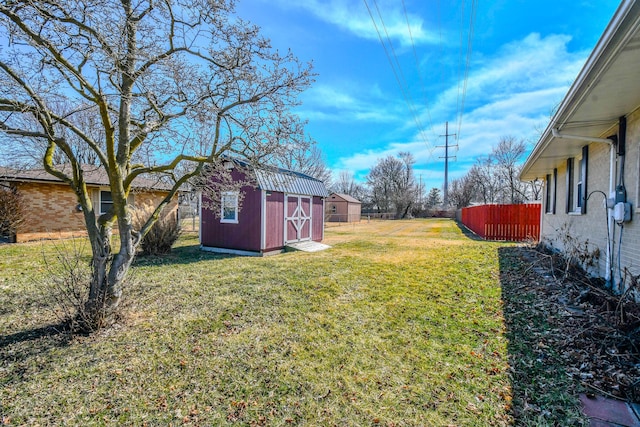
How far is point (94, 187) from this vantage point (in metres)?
12.4

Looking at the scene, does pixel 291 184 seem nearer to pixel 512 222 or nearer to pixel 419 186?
pixel 512 222

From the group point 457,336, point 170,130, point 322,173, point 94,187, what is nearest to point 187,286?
point 170,130

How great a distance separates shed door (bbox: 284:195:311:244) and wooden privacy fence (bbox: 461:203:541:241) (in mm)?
8442

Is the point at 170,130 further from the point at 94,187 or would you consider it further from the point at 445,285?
the point at 94,187

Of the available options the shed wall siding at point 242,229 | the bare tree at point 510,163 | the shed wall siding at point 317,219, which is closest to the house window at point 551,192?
the shed wall siding at point 317,219

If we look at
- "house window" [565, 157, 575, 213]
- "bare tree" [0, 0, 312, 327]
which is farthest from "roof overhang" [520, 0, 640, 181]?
"bare tree" [0, 0, 312, 327]

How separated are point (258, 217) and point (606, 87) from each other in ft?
25.6

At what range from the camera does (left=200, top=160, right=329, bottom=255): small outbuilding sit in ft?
29.2

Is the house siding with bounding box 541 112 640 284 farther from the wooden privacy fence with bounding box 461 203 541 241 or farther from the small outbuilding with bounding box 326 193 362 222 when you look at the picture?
the small outbuilding with bounding box 326 193 362 222

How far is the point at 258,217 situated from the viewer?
29.2 ft

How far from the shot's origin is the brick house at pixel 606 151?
8.57 ft

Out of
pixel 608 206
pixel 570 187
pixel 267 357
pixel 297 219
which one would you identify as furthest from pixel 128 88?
pixel 570 187

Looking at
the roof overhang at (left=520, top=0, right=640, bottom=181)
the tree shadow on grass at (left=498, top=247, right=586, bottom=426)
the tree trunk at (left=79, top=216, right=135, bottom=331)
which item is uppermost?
the roof overhang at (left=520, top=0, right=640, bottom=181)

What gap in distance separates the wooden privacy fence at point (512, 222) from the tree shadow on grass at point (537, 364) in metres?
8.42
